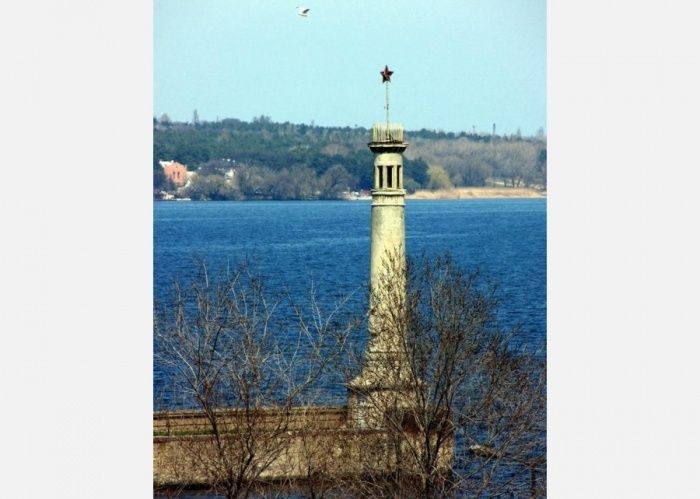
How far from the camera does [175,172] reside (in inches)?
1854

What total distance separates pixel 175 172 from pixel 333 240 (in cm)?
720

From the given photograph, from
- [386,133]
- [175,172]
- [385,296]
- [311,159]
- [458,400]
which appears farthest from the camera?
[311,159]

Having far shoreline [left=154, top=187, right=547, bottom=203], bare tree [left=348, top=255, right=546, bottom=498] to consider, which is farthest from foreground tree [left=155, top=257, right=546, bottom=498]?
far shoreline [left=154, top=187, right=547, bottom=203]

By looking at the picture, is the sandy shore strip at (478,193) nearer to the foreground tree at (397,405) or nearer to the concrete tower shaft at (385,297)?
the concrete tower shaft at (385,297)

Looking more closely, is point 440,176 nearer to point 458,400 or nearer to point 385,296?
point 385,296

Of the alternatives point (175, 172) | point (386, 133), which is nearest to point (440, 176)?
point (175, 172)

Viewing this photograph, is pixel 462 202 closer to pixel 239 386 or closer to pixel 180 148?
pixel 180 148

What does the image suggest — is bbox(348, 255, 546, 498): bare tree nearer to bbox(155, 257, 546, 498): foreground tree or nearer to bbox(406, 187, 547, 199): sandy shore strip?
bbox(155, 257, 546, 498): foreground tree

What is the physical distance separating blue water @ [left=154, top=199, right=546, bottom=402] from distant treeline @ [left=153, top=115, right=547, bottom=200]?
0.85 meters

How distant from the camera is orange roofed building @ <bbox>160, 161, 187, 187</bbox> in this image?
47.0 meters
